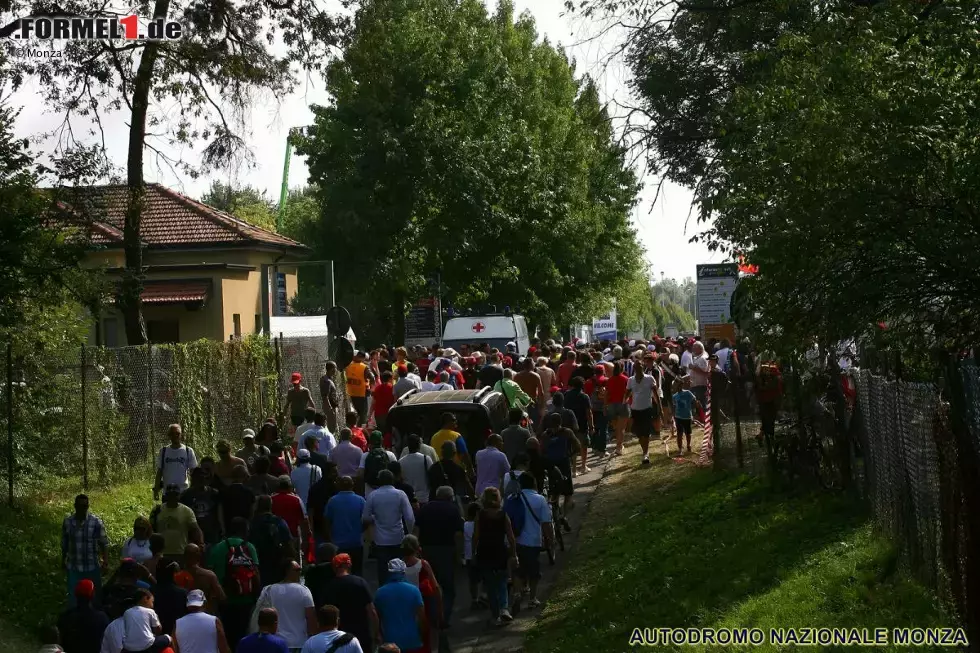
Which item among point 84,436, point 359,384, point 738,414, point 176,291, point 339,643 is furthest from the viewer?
point 176,291

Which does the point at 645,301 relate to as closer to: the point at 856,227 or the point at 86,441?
the point at 86,441

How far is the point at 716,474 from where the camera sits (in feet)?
68.7

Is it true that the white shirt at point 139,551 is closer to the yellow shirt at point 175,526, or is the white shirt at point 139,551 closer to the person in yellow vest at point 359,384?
the yellow shirt at point 175,526

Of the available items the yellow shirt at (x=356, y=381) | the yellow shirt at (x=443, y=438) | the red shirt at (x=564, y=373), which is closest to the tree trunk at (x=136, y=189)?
the yellow shirt at (x=356, y=381)

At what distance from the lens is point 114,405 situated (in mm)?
21750

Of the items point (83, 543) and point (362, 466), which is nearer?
point (83, 543)

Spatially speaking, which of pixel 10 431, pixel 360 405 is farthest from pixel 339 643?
pixel 360 405

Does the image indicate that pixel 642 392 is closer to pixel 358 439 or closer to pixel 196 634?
pixel 358 439

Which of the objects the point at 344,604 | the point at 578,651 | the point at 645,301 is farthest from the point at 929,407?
the point at 645,301

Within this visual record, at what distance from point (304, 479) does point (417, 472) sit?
1.30 meters

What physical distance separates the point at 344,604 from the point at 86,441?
1133 centimetres

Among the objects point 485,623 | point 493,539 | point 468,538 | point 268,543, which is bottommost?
point 485,623

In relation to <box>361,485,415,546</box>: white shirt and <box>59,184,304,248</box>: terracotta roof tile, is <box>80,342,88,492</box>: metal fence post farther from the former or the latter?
<box>59,184,304,248</box>: terracotta roof tile

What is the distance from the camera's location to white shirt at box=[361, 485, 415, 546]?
43.7 ft
